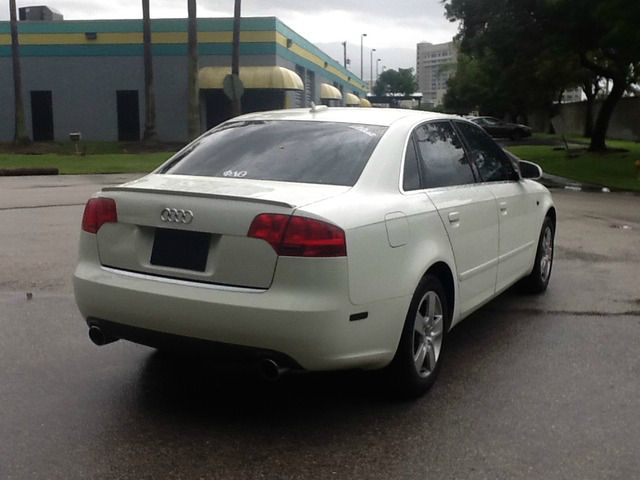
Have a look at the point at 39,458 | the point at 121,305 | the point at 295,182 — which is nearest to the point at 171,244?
the point at 121,305

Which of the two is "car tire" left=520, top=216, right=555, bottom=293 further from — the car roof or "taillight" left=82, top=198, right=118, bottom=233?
"taillight" left=82, top=198, right=118, bottom=233

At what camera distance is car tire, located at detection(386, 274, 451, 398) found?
4309mm

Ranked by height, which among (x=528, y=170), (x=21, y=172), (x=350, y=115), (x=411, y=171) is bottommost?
(x=21, y=172)

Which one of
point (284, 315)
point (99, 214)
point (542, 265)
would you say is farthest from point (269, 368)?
point (542, 265)

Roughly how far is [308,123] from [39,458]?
8.58 feet

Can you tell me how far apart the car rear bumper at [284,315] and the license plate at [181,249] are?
0.33 feet

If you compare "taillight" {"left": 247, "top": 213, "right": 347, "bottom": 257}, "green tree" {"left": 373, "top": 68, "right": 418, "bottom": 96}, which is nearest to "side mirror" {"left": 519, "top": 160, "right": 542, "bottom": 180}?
"taillight" {"left": 247, "top": 213, "right": 347, "bottom": 257}

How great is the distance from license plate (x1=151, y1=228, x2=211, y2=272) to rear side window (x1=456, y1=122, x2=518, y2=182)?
2.50 m

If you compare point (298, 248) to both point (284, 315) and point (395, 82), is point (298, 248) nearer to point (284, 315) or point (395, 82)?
point (284, 315)

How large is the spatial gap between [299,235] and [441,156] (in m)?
1.76

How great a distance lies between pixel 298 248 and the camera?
12.5 feet

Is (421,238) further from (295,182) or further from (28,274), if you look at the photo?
(28,274)

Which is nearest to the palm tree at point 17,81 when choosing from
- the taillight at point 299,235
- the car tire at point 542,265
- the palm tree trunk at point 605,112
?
the palm tree trunk at point 605,112

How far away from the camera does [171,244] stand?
4.06 meters
